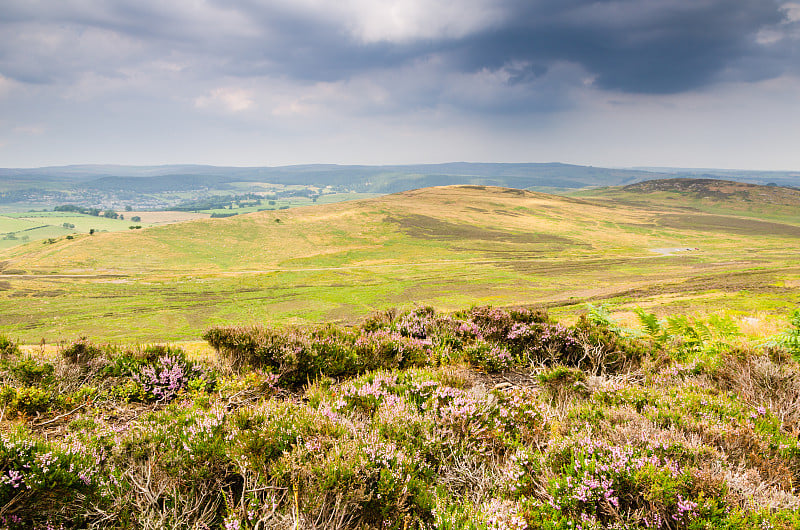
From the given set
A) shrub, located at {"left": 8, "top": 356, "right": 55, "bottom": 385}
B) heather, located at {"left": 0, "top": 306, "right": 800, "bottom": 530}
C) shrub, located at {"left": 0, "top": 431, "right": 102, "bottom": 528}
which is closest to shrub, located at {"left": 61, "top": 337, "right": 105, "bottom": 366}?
heather, located at {"left": 0, "top": 306, "right": 800, "bottom": 530}

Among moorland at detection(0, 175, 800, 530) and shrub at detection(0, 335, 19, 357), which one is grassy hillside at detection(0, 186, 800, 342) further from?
shrub at detection(0, 335, 19, 357)

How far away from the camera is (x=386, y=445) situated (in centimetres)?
365

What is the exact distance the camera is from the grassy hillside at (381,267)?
149 feet

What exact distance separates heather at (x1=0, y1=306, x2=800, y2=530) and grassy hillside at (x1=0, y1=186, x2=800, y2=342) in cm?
2090

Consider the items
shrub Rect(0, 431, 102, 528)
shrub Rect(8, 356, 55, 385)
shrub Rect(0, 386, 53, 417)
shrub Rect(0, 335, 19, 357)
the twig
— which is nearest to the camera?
shrub Rect(0, 431, 102, 528)

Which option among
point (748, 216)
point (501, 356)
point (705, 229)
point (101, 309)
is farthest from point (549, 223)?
point (501, 356)

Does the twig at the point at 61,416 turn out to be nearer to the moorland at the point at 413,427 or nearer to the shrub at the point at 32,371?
the moorland at the point at 413,427

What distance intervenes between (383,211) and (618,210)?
104 metres

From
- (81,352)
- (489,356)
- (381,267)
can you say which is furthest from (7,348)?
(381,267)

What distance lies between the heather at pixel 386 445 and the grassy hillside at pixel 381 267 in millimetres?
20900

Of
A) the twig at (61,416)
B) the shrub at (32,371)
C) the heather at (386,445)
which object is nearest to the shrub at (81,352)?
the heather at (386,445)

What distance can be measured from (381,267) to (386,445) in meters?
74.8

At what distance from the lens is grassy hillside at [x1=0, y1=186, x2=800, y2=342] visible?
45438 mm

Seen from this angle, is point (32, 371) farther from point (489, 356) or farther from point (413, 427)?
point (489, 356)
